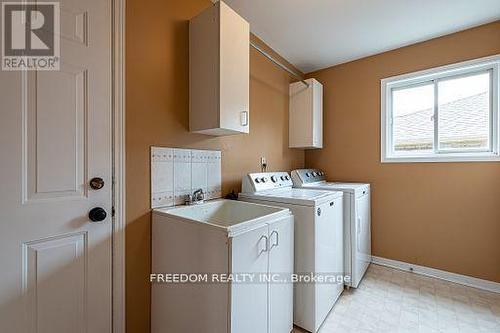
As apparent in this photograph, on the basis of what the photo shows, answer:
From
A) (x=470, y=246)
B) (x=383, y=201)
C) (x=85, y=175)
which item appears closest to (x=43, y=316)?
(x=85, y=175)

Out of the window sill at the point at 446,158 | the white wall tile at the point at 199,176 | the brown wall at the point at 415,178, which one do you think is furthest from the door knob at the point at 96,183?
the window sill at the point at 446,158

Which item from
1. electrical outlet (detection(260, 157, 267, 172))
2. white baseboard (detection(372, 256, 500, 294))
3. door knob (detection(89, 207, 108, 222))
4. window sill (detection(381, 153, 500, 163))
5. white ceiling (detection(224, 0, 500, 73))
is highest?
white ceiling (detection(224, 0, 500, 73))

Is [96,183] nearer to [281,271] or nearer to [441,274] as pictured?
[281,271]

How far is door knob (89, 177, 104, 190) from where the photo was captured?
48.1 inches

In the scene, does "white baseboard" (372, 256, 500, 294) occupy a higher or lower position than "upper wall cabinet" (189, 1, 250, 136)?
lower

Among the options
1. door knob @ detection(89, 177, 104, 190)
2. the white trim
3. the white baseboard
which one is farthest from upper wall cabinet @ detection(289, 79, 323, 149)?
door knob @ detection(89, 177, 104, 190)

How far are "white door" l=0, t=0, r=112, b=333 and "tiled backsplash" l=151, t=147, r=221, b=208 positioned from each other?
0.96 feet

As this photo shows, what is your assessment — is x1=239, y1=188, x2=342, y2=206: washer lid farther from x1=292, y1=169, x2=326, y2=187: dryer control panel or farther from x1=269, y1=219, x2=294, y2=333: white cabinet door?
x1=292, y1=169, x2=326, y2=187: dryer control panel

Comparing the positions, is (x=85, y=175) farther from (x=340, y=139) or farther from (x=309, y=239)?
(x=340, y=139)

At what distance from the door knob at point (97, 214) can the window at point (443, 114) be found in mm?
2805

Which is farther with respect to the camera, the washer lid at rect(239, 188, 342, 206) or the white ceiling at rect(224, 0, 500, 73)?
the white ceiling at rect(224, 0, 500, 73)

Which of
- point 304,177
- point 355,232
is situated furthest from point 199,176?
point 355,232

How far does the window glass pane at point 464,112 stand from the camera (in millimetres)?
2256

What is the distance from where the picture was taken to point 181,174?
166 cm
